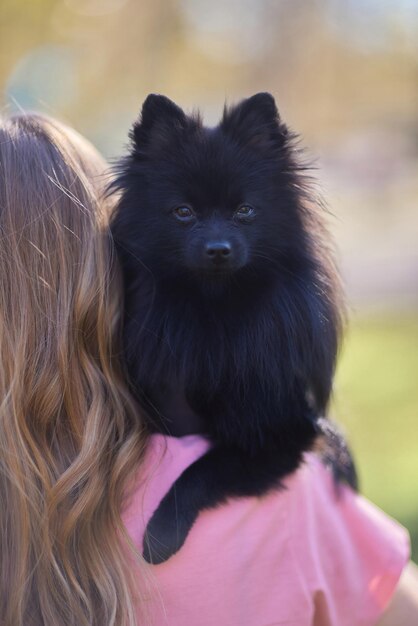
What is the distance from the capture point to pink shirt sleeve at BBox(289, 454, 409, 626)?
5.39 feet

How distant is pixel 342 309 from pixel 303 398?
0.86 ft

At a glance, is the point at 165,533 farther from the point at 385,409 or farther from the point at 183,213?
the point at 385,409

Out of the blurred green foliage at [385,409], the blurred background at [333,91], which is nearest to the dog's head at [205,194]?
the blurred green foliage at [385,409]

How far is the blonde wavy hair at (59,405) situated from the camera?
4.95 ft

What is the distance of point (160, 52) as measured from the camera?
10.6 metres

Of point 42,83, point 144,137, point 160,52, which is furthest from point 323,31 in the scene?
point 144,137

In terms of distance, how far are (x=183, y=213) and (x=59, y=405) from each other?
1.80 feet

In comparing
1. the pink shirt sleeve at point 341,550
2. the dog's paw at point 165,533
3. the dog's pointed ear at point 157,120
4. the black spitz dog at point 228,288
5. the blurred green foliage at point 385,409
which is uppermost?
the dog's pointed ear at point 157,120

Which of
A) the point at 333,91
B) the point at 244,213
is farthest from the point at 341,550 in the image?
the point at 333,91

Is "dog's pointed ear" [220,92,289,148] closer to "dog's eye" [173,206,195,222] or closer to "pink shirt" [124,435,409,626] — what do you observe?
"dog's eye" [173,206,195,222]

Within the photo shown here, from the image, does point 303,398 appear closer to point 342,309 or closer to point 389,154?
point 342,309

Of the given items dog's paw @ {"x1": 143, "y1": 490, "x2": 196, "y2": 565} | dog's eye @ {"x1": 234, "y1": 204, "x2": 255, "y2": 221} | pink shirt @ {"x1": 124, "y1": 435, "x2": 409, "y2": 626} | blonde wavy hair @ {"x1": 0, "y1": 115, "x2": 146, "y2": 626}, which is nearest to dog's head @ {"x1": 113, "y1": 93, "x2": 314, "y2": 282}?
dog's eye @ {"x1": 234, "y1": 204, "x2": 255, "y2": 221}

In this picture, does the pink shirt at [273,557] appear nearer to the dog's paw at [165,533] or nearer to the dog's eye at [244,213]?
the dog's paw at [165,533]

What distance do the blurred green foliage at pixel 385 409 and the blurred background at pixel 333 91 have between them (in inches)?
0.6
